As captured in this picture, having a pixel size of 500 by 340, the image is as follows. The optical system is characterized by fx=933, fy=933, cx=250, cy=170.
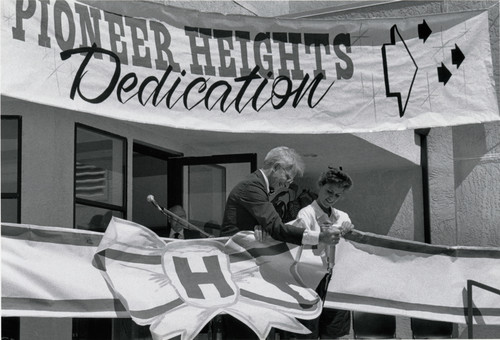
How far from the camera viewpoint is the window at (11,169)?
8.92 m

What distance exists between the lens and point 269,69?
32.2 ft

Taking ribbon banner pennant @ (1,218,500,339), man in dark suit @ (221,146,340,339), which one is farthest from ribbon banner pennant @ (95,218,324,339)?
man in dark suit @ (221,146,340,339)

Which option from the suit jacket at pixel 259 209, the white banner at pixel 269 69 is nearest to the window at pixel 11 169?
the white banner at pixel 269 69

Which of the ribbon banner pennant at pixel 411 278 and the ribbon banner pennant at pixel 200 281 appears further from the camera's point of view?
the ribbon banner pennant at pixel 411 278

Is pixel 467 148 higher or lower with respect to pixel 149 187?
higher

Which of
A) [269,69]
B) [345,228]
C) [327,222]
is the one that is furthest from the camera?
[269,69]

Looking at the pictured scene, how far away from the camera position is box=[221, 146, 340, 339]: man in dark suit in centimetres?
681

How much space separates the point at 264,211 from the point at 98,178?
145 inches

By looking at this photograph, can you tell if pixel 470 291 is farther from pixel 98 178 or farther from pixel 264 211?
pixel 98 178

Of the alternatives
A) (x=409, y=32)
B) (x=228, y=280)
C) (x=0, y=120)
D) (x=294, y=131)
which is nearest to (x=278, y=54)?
(x=294, y=131)

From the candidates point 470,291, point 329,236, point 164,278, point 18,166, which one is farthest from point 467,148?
point 164,278

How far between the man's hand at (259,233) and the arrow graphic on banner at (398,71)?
351 cm

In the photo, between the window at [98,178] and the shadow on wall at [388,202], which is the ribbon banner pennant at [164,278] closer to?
the window at [98,178]

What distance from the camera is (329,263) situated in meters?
7.50
